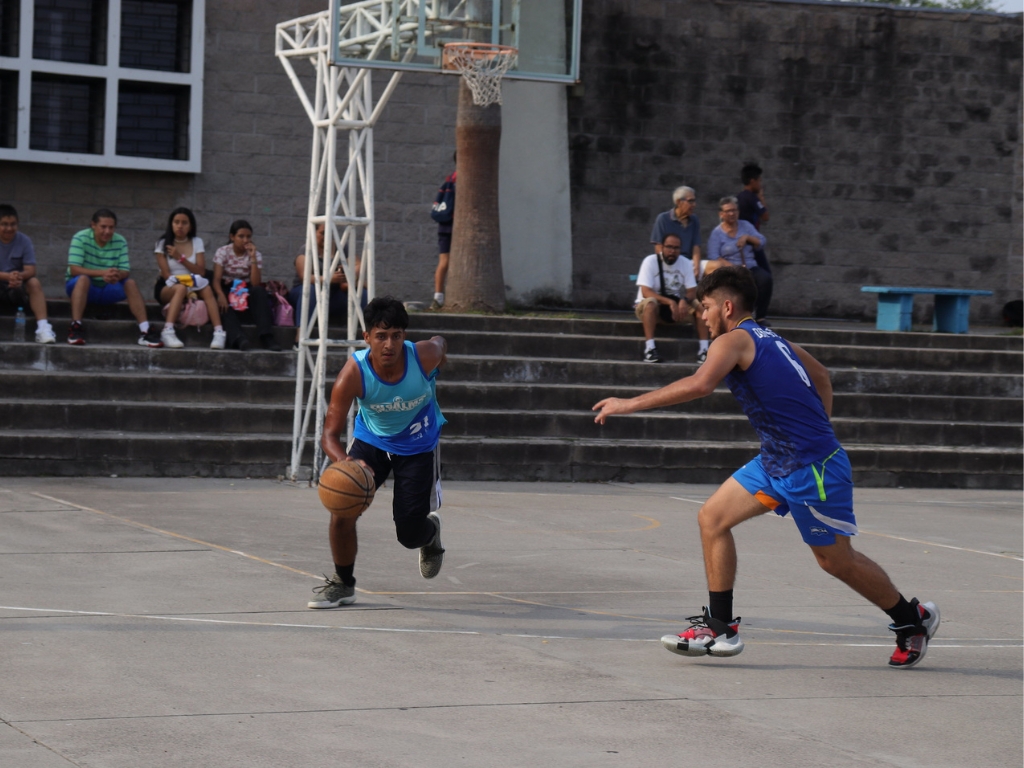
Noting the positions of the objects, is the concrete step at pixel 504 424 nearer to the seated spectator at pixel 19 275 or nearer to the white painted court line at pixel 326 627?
the seated spectator at pixel 19 275

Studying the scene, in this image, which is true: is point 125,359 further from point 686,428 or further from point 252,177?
point 686,428

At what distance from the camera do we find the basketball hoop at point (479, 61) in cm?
1198

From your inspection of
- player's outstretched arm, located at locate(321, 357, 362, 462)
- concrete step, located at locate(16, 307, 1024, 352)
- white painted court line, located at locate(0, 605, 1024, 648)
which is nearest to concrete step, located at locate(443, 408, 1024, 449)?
concrete step, located at locate(16, 307, 1024, 352)

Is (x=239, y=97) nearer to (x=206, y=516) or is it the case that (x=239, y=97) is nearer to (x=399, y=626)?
(x=206, y=516)

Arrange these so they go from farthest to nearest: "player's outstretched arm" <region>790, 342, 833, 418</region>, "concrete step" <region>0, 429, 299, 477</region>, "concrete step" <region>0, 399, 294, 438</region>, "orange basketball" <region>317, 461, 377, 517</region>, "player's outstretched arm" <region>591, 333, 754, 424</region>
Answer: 1. "concrete step" <region>0, 399, 294, 438</region>
2. "concrete step" <region>0, 429, 299, 477</region>
3. "orange basketball" <region>317, 461, 377, 517</region>
4. "player's outstretched arm" <region>790, 342, 833, 418</region>
5. "player's outstretched arm" <region>591, 333, 754, 424</region>

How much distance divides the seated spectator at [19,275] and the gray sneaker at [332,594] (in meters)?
7.27

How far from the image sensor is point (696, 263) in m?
15.8

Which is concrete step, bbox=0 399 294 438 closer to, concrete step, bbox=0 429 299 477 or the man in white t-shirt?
concrete step, bbox=0 429 299 477

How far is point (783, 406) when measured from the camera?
20.5ft

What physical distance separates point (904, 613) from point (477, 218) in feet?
36.4

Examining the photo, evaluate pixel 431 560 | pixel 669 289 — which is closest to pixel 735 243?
pixel 669 289

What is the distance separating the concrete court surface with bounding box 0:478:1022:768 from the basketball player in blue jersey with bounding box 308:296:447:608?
0.26 metres

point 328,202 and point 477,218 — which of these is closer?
point 328,202

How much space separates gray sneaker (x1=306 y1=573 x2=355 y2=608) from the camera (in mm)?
7059
